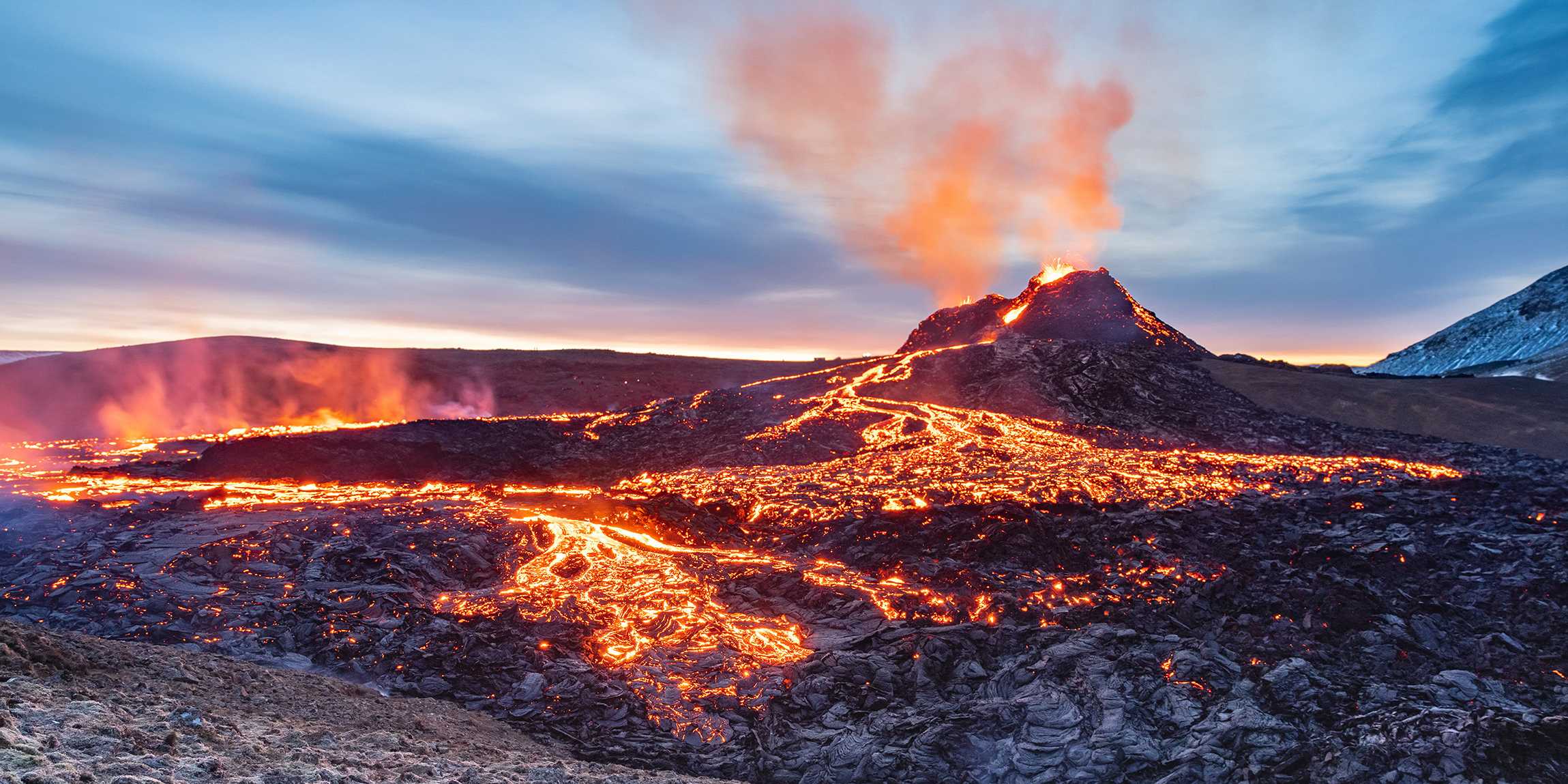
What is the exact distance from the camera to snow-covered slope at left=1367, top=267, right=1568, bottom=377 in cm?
6100

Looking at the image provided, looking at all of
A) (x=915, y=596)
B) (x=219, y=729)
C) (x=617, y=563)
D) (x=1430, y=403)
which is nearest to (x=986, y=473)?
(x=915, y=596)

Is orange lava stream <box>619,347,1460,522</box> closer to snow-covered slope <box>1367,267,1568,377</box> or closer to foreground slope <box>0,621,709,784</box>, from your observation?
foreground slope <box>0,621,709,784</box>

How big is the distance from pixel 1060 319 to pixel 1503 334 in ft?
149

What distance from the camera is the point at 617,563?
677 inches

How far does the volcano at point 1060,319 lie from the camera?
45.6 meters

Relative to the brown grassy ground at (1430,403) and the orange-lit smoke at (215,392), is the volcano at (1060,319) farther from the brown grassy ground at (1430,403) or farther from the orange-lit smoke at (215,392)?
the orange-lit smoke at (215,392)

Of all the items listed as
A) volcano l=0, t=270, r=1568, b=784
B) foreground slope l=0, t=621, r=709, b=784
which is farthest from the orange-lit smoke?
foreground slope l=0, t=621, r=709, b=784

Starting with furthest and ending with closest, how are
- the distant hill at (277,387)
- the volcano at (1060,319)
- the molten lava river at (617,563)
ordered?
the distant hill at (277,387) < the volcano at (1060,319) < the molten lava river at (617,563)

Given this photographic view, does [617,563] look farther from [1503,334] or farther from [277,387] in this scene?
[1503,334]

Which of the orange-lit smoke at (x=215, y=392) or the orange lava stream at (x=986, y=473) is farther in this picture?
the orange-lit smoke at (x=215, y=392)

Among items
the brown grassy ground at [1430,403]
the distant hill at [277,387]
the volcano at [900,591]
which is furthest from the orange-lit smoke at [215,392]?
the brown grassy ground at [1430,403]

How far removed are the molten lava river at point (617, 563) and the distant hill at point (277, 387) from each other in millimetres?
24721

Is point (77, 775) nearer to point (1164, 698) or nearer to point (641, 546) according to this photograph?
point (1164, 698)

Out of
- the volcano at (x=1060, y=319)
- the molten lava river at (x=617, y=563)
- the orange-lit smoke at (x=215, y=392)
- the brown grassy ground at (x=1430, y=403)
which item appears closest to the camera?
the molten lava river at (x=617, y=563)
